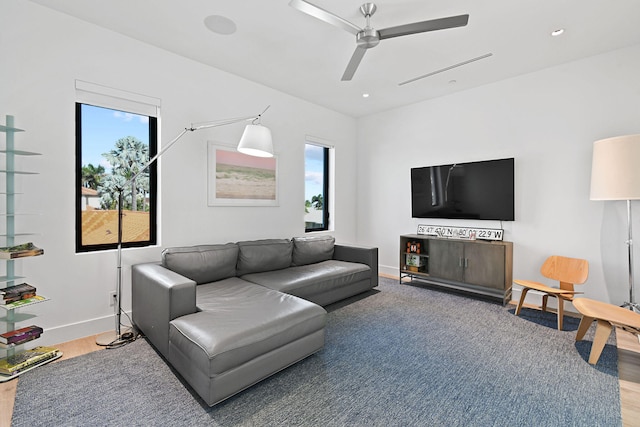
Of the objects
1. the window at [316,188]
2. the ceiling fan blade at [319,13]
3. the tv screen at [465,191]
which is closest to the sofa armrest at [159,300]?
the ceiling fan blade at [319,13]

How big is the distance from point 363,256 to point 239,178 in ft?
6.45

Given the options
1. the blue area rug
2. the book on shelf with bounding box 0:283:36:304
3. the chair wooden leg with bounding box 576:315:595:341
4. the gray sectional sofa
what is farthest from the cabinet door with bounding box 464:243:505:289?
the book on shelf with bounding box 0:283:36:304

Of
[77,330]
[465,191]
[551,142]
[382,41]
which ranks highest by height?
[382,41]

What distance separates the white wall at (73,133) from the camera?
7.75ft

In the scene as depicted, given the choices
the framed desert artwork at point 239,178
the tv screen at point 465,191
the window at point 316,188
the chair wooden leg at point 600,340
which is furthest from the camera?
the window at point 316,188

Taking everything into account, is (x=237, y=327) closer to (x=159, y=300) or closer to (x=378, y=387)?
(x=159, y=300)

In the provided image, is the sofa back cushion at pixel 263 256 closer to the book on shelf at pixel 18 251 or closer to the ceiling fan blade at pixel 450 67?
the book on shelf at pixel 18 251

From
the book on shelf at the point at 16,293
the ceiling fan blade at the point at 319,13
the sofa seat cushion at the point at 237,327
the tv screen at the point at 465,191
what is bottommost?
the sofa seat cushion at the point at 237,327

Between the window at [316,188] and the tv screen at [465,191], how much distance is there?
1484 mm

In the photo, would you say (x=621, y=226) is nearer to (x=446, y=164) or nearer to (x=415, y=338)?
(x=446, y=164)

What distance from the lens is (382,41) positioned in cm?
288

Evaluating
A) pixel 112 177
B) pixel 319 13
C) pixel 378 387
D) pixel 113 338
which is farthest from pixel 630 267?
pixel 112 177

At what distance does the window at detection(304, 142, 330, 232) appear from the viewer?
487cm

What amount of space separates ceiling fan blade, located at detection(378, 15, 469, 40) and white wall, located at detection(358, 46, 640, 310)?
2.29 m
